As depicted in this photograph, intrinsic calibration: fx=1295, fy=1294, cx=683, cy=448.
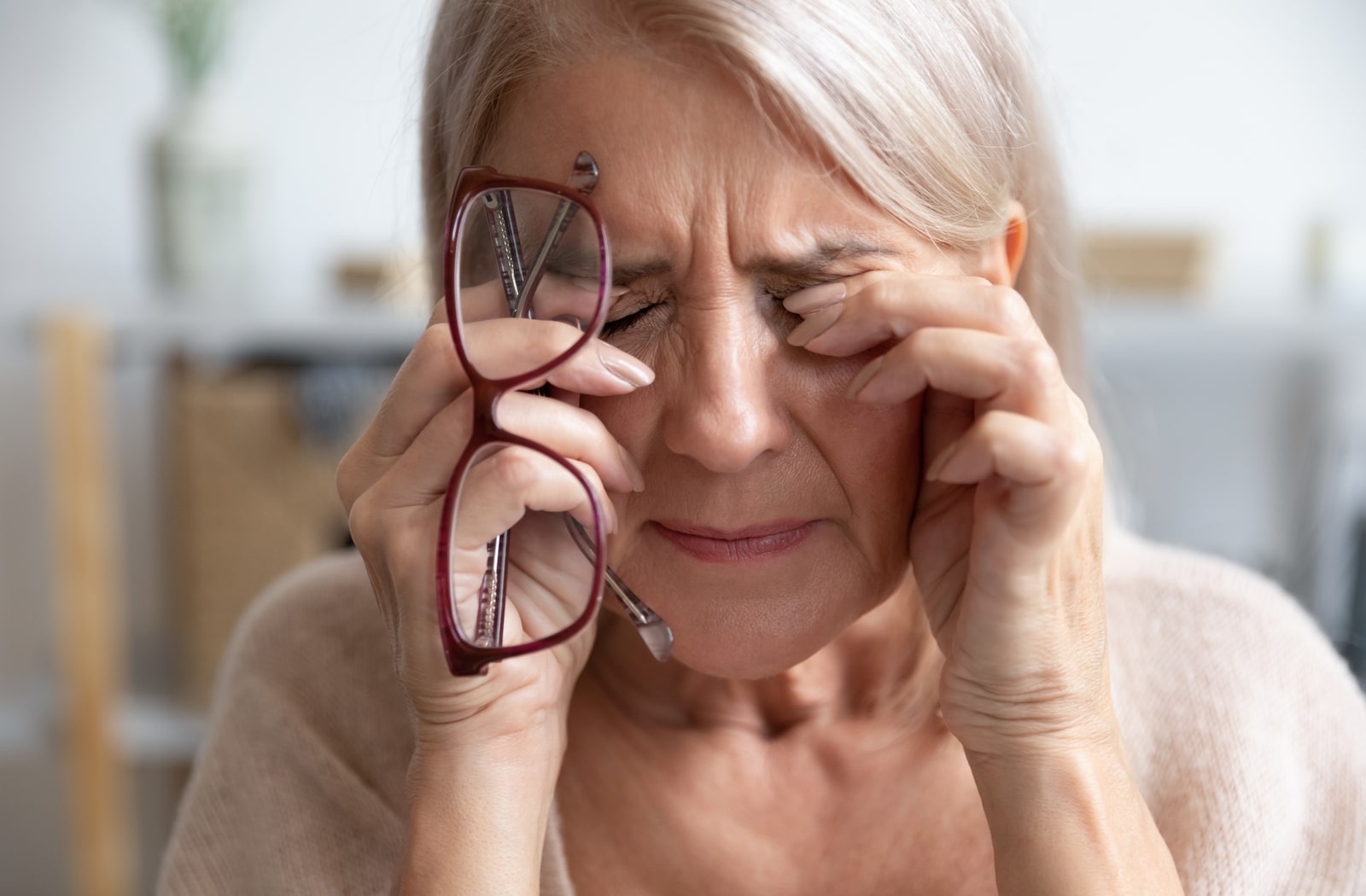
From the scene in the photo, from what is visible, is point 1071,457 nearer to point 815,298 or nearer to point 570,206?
point 815,298

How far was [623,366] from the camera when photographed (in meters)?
0.86

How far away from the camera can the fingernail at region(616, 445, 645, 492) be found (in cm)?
89

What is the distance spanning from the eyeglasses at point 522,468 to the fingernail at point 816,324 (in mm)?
130

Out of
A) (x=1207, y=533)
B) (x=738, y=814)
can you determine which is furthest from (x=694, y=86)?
(x=1207, y=533)

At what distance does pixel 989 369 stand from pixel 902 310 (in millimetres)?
69

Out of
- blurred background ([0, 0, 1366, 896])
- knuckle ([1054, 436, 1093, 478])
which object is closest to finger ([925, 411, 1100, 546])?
knuckle ([1054, 436, 1093, 478])

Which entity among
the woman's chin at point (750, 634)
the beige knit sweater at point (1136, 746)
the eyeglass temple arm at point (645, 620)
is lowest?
the beige knit sweater at point (1136, 746)

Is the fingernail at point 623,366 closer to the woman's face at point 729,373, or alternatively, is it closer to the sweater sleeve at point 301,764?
the woman's face at point 729,373

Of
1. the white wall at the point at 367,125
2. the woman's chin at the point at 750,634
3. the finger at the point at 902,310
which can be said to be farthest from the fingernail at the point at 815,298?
the white wall at the point at 367,125

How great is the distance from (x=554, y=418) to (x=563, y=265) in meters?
0.11

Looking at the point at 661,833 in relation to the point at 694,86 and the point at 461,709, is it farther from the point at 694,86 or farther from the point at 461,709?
the point at 694,86

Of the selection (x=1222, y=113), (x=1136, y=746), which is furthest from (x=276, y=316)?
(x=1222, y=113)

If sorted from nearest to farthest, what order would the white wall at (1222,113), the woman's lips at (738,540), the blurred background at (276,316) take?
the woman's lips at (738,540), the blurred background at (276,316), the white wall at (1222,113)

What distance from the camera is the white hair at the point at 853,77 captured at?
82 cm
